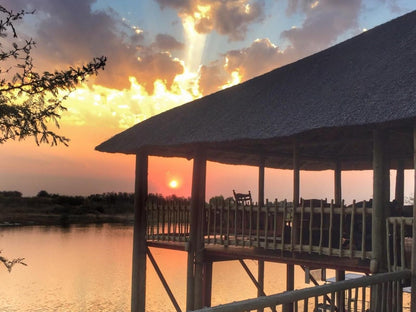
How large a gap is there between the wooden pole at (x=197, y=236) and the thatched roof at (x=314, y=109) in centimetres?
54

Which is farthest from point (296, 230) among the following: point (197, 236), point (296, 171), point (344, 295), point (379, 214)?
point (197, 236)

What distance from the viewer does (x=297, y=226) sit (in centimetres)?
929

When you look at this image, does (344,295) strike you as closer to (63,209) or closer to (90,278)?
(90,278)

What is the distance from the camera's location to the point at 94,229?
6225 centimetres

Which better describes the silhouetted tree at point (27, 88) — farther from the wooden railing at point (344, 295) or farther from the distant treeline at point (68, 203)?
the distant treeline at point (68, 203)

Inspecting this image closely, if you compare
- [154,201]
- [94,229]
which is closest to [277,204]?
[154,201]

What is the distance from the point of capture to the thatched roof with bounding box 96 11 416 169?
8.09m

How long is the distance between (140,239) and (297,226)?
16.7 feet

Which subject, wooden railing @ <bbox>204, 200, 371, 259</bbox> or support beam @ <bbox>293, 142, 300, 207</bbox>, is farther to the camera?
support beam @ <bbox>293, 142, 300, 207</bbox>

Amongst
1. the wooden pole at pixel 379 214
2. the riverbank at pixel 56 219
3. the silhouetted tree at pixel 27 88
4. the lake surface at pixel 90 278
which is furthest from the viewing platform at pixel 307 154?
the riverbank at pixel 56 219

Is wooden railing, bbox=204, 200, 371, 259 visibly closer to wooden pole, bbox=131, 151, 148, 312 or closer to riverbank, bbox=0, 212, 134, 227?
wooden pole, bbox=131, 151, 148, 312

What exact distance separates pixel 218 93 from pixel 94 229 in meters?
52.1

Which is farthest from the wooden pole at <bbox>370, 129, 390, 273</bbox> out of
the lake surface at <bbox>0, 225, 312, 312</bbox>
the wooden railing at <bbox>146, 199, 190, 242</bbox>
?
the lake surface at <bbox>0, 225, 312, 312</bbox>

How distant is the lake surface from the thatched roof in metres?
14.2
